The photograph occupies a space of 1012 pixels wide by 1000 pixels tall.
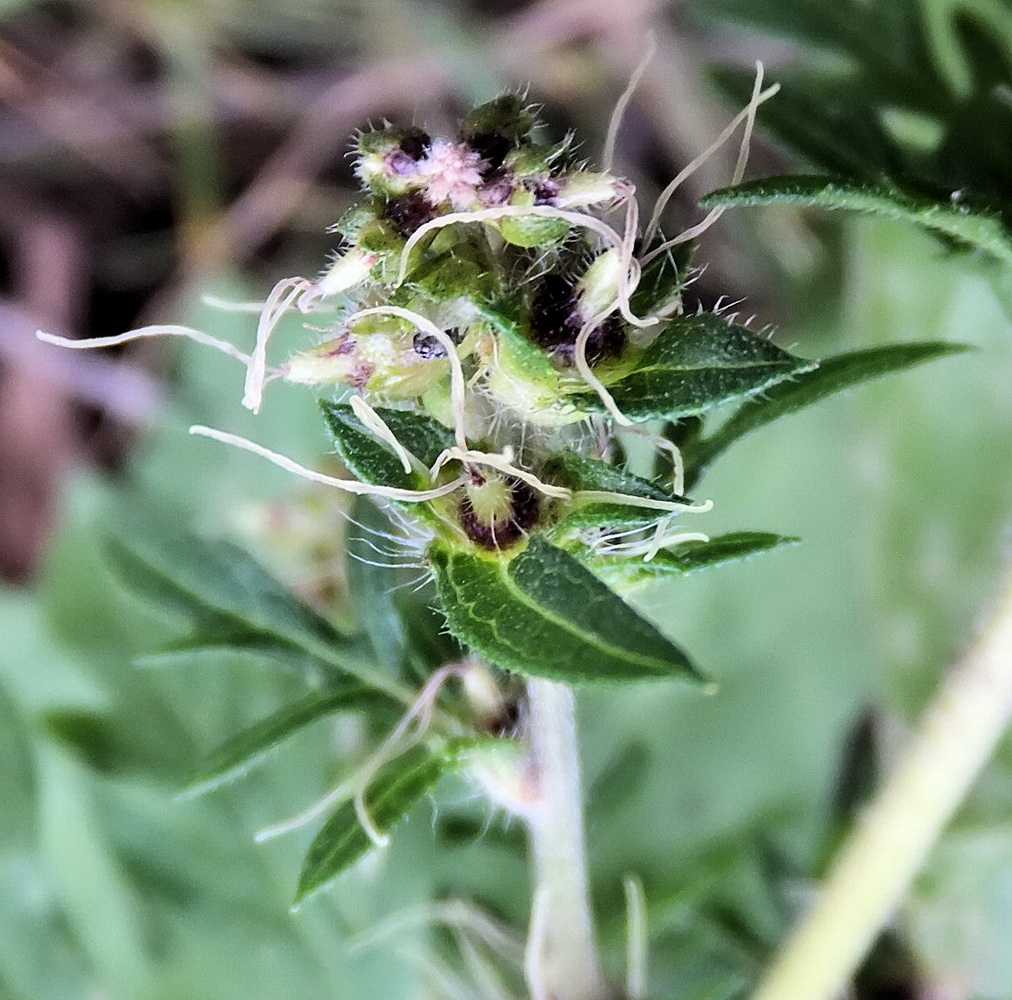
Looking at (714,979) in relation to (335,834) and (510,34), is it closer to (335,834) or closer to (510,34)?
(335,834)

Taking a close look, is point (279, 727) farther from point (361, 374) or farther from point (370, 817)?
point (361, 374)

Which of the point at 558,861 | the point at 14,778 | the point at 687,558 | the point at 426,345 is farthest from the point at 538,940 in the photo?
the point at 14,778

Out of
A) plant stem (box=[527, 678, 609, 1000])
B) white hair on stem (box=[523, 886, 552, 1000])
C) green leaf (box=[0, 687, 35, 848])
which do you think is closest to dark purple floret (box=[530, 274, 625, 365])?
plant stem (box=[527, 678, 609, 1000])

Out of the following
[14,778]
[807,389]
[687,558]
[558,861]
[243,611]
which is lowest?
[14,778]

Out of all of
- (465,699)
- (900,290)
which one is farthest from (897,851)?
(900,290)

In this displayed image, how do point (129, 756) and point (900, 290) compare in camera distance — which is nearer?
point (129, 756)

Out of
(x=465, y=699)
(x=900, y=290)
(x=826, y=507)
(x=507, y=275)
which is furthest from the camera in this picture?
(x=826, y=507)
